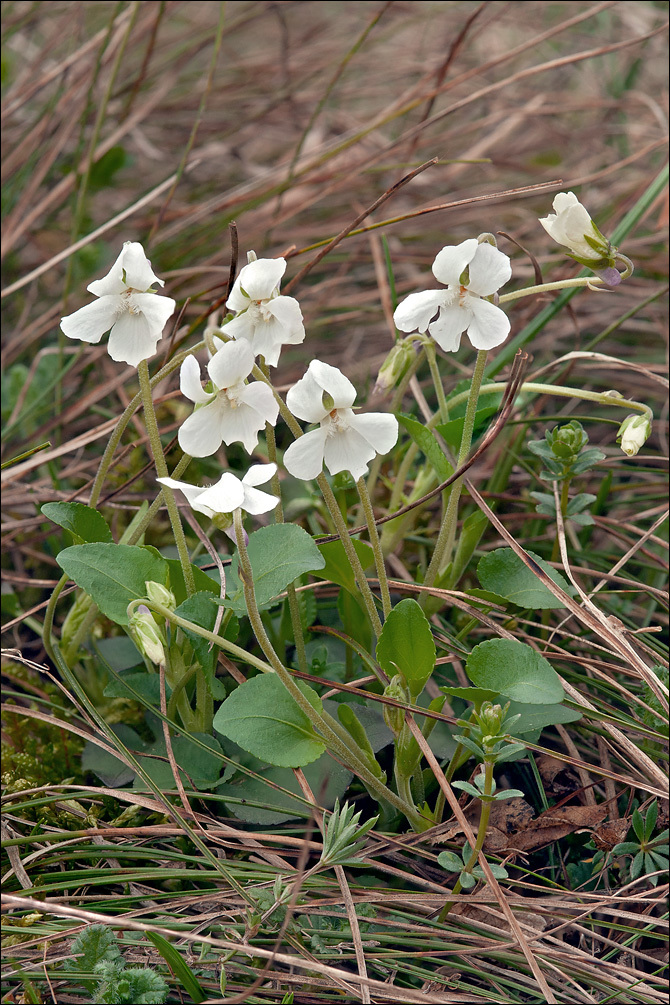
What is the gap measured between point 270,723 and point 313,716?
0.08 m

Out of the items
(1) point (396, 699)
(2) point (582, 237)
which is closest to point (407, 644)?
(1) point (396, 699)

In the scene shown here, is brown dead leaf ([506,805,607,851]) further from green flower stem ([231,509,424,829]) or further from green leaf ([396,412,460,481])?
green leaf ([396,412,460,481])

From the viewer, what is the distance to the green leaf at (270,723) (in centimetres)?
135

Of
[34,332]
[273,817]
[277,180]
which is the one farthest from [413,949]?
[277,180]

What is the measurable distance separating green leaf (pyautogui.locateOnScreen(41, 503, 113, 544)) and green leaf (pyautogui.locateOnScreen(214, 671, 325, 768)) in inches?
17.5

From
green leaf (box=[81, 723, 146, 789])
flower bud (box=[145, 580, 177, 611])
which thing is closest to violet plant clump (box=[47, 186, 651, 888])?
flower bud (box=[145, 580, 177, 611])

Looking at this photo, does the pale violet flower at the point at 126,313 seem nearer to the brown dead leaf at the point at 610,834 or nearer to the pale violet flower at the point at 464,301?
the pale violet flower at the point at 464,301

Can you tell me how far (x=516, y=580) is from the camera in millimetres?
1613

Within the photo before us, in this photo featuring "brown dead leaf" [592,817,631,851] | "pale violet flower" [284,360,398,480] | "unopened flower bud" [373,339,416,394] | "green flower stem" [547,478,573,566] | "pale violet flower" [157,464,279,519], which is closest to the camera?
"pale violet flower" [157,464,279,519]

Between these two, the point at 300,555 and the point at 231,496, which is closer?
the point at 231,496

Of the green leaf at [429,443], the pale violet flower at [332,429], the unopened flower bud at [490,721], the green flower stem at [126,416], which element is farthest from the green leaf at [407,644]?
the green flower stem at [126,416]

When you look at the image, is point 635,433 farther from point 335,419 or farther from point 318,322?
point 318,322

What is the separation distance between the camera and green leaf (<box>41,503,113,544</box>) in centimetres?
156

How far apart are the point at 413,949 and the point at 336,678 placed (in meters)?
0.56
